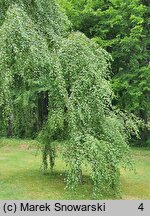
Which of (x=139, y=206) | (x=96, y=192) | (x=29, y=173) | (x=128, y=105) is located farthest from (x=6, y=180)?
(x=128, y=105)

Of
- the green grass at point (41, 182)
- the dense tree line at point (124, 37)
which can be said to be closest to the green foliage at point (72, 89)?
the green grass at point (41, 182)

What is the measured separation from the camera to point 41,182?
10.1m

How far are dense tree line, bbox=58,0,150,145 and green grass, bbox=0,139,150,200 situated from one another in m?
3.64

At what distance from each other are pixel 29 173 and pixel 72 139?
3841mm

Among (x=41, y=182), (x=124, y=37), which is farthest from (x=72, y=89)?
(x=124, y=37)

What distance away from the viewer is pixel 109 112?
31.1 feet

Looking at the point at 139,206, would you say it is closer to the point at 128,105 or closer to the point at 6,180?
the point at 6,180

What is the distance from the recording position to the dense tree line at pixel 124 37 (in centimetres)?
1739

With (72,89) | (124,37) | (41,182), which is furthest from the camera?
(124,37)

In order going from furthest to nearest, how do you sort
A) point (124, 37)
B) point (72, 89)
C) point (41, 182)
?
1. point (124, 37)
2. point (41, 182)
3. point (72, 89)

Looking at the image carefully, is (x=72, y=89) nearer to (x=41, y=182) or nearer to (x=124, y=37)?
(x=41, y=182)

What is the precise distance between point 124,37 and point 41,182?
10052 millimetres

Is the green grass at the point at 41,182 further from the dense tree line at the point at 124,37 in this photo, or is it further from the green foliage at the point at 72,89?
the dense tree line at the point at 124,37

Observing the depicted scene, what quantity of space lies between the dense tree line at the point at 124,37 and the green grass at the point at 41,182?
364cm
